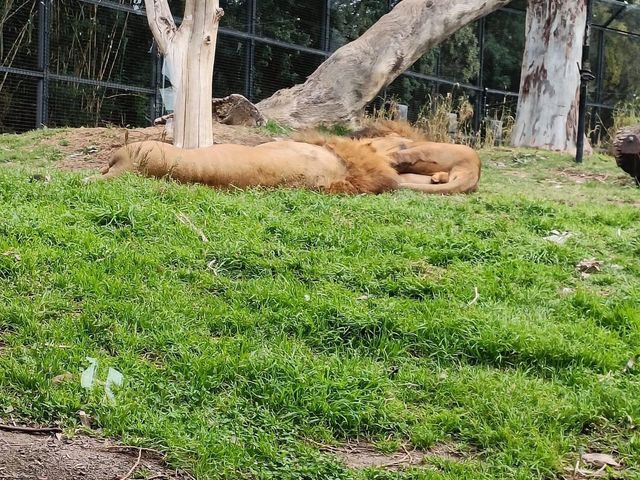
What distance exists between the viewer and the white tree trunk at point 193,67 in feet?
24.3

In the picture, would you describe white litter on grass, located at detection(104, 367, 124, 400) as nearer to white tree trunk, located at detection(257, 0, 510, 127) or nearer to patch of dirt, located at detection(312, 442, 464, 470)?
patch of dirt, located at detection(312, 442, 464, 470)

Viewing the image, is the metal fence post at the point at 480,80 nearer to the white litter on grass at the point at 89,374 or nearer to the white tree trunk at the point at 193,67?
the white tree trunk at the point at 193,67

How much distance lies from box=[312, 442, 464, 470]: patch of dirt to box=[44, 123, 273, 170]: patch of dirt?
5.22m

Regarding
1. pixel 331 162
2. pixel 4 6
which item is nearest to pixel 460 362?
pixel 331 162

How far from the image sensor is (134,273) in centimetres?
410

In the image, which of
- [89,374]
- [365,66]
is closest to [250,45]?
[365,66]

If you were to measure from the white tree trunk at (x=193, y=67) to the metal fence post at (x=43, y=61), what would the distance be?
4217 mm

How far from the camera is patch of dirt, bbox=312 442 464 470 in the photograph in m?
2.92

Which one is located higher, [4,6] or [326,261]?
[4,6]

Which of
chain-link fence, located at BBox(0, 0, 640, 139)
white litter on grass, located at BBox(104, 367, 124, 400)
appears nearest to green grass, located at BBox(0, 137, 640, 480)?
white litter on grass, located at BBox(104, 367, 124, 400)

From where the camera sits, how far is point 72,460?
8.84 feet

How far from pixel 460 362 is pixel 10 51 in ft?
31.4

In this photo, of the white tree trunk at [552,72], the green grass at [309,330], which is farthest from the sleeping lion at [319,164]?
the white tree trunk at [552,72]

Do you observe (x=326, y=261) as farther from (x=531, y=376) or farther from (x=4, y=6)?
(x=4, y=6)
